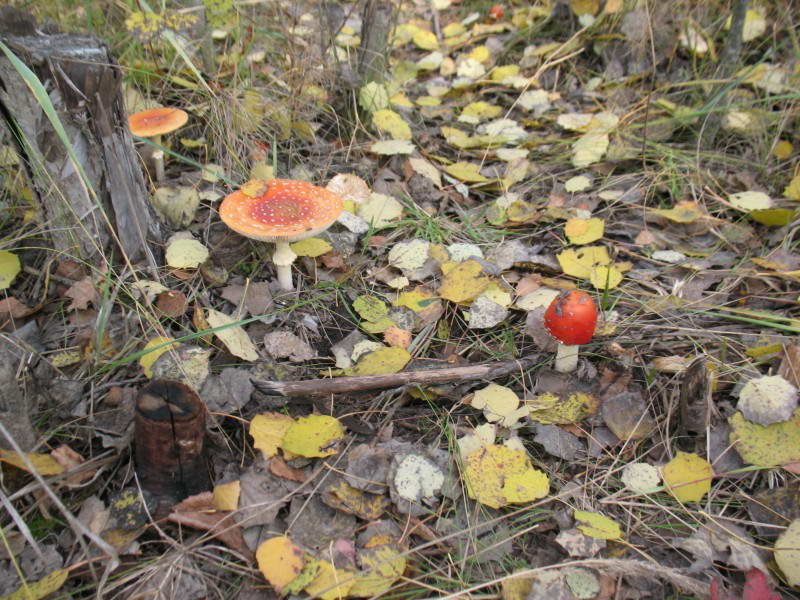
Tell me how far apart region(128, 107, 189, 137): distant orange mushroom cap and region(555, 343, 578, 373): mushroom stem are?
187cm

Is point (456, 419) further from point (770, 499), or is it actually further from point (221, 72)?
point (221, 72)

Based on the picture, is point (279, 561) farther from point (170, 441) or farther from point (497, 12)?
point (497, 12)

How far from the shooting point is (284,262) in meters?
2.27

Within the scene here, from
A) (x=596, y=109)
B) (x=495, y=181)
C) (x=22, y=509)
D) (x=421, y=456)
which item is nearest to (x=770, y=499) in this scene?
(x=421, y=456)

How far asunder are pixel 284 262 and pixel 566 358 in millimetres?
1142

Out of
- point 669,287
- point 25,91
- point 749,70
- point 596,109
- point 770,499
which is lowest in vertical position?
point 770,499

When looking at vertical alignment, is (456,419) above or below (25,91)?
below

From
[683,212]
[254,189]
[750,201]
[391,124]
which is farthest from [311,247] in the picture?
[750,201]

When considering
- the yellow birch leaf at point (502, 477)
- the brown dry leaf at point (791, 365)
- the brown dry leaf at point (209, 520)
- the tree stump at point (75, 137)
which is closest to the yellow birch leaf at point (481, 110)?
the tree stump at point (75, 137)

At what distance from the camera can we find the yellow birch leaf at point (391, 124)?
10.2 feet

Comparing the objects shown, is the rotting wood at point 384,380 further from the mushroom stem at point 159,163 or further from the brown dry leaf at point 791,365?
the mushroom stem at point 159,163

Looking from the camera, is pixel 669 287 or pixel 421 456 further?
pixel 669 287

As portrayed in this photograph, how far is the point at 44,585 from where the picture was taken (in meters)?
1.47

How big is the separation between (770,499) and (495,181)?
6.24 ft
